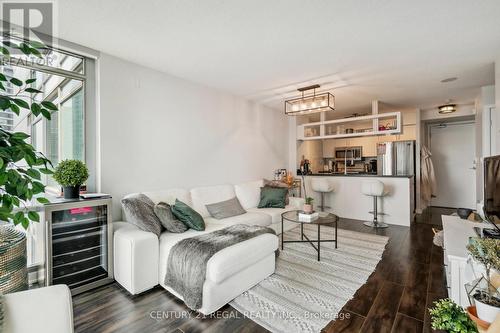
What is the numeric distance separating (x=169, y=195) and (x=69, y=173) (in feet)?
3.80

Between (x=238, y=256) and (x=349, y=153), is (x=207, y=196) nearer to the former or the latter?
(x=238, y=256)

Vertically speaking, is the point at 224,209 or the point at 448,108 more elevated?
the point at 448,108

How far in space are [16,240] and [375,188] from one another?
5.13m

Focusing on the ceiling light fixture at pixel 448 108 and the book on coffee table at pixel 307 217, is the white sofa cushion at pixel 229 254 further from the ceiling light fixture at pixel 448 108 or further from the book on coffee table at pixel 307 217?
the ceiling light fixture at pixel 448 108

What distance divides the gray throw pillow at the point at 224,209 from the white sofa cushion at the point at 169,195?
1.18ft

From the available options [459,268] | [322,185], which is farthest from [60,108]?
[322,185]

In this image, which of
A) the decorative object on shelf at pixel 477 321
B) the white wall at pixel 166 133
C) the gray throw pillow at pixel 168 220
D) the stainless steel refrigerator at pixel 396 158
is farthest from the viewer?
→ the stainless steel refrigerator at pixel 396 158

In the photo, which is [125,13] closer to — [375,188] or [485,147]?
[375,188]

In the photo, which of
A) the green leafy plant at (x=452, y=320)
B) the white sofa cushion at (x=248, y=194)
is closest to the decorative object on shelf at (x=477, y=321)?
the green leafy plant at (x=452, y=320)

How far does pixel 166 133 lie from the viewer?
3.44m

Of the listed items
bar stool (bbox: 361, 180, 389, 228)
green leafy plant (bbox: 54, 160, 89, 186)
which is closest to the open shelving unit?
bar stool (bbox: 361, 180, 389, 228)

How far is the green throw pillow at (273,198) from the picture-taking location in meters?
4.26

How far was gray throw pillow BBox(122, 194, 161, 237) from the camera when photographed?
7.99 ft

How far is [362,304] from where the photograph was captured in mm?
2076
